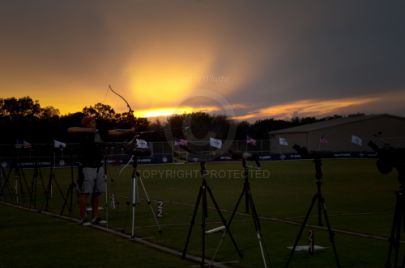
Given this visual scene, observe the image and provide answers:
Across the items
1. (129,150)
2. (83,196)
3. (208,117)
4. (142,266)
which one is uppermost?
(208,117)

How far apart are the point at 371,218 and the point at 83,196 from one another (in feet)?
22.9

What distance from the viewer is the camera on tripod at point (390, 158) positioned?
632 cm

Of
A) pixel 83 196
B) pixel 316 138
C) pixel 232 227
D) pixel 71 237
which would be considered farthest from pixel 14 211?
pixel 316 138

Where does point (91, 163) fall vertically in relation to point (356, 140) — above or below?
below

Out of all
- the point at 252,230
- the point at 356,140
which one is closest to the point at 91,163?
the point at 252,230

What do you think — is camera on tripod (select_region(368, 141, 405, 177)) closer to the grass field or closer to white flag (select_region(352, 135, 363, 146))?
the grass field

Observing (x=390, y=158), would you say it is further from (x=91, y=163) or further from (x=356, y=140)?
(x=356, y=140)

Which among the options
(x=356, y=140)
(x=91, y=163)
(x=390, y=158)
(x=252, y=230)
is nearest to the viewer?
(x=390, y=158)

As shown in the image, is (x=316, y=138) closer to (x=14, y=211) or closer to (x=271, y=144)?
(x=271, y=144)

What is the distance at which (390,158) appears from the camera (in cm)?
639

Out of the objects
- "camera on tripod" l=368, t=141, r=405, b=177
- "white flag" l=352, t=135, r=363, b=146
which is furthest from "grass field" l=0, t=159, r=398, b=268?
"white flag" l=352, t=135, r=363, b=146

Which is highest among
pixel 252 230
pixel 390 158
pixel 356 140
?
pixel 356 140

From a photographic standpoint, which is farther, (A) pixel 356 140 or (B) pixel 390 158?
(A) pixel 356 140

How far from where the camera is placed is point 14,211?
15930 mm
